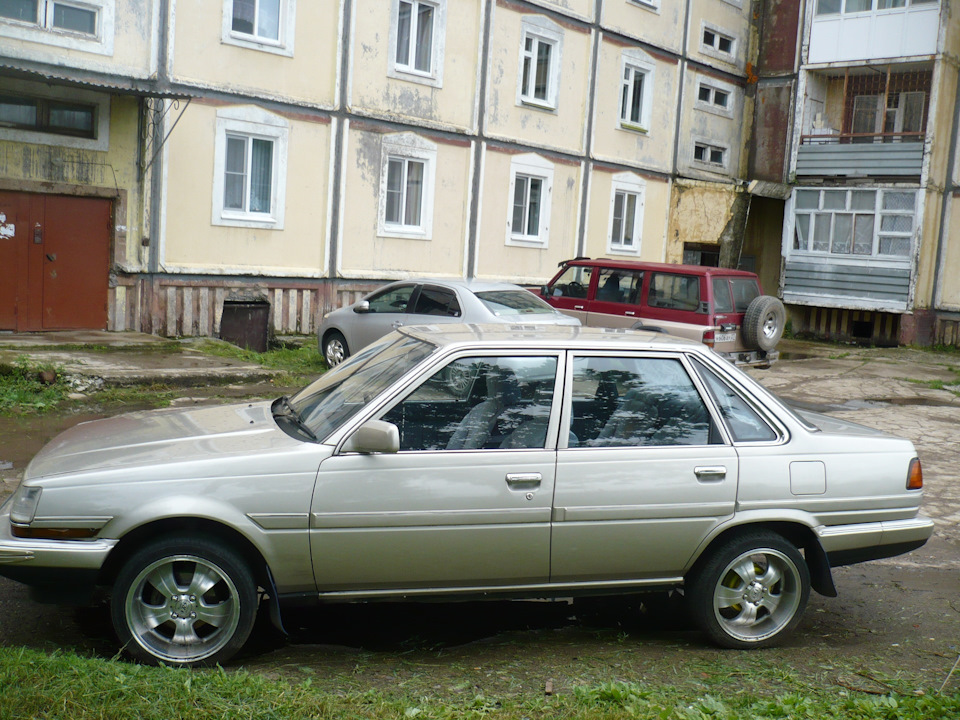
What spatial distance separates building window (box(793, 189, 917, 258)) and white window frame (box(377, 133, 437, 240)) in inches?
446

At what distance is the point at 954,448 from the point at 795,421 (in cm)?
658

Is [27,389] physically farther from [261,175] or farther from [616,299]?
[616,299]

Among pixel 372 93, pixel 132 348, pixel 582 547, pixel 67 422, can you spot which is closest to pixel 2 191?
pixel 132 348

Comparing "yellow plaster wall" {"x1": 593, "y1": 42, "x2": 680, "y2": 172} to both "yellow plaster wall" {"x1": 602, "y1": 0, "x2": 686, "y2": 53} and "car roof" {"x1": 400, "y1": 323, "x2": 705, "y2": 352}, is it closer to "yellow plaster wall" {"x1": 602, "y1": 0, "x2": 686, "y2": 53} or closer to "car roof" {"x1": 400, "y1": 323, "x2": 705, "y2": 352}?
"yellow plaster wall" {"x1": 602, "y1": 0, "x2": 686, "y2": 53}

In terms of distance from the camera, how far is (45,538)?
3.95m

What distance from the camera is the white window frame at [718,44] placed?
2483 cm

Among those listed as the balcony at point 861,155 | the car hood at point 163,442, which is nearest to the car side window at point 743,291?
the car hood at point 163,442

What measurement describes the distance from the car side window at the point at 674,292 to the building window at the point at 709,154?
12.1 m

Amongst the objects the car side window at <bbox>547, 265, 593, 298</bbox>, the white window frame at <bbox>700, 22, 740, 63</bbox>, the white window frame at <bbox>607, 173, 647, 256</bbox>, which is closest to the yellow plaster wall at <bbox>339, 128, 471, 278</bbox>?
the car side window at <bbox>547, 265, 593, 298</bbox>

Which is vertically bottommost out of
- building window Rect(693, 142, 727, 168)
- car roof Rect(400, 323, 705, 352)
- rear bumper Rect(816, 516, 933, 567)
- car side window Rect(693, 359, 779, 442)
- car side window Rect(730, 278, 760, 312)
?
rear bumper Rect(816, 516, 933, 567)

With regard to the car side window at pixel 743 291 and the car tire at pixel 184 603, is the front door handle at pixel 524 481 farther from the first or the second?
the car side window at pixel 743 291

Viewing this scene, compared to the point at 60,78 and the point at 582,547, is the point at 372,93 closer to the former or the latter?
the point at 60,78

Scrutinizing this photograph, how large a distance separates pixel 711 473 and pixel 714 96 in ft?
76.3

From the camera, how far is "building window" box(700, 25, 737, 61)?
24.9 meters
